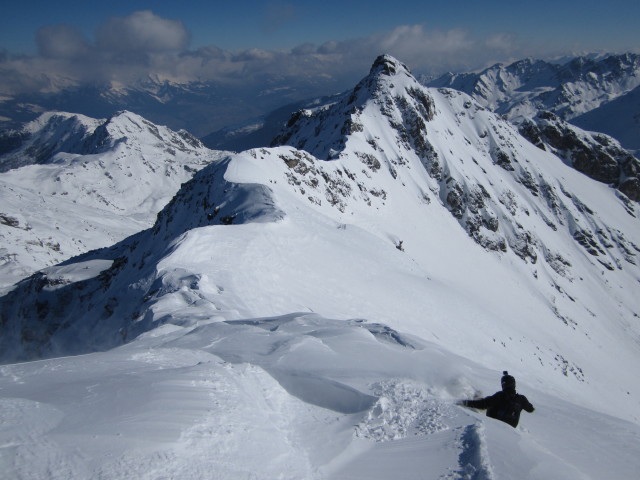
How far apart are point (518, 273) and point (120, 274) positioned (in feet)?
181

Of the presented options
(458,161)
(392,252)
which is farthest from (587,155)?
(392,252)

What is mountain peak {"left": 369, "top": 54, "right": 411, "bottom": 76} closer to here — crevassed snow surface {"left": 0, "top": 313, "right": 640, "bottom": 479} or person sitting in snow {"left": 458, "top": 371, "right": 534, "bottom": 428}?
crevassed snow surface {"left": 0, "top": 313, "right": 640, "bottom": 479}

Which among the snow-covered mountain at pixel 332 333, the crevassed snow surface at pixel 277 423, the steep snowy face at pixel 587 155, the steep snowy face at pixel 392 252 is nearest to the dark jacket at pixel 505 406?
the crevassed snow surface at pixel 277 423

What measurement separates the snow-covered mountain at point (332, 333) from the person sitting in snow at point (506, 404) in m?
0.44

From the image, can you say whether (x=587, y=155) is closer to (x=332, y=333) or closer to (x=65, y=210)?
(x=332, y=333)

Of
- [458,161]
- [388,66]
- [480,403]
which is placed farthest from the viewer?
[388,66]

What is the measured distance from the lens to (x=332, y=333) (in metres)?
11.0

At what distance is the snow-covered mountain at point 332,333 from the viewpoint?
18.2 ft

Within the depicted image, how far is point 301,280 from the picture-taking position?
2097 cm

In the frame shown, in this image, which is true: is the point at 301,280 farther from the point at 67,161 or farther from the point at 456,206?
the point at 67,161

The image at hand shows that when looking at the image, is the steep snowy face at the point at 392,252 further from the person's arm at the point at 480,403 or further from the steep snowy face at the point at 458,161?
the person's arm at the point at 480,403

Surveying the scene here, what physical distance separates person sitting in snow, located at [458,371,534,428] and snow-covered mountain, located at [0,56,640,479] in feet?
1.45

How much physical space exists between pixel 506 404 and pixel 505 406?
4cm

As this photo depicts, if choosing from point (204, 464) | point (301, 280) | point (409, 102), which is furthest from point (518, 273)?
point (204, 464)
